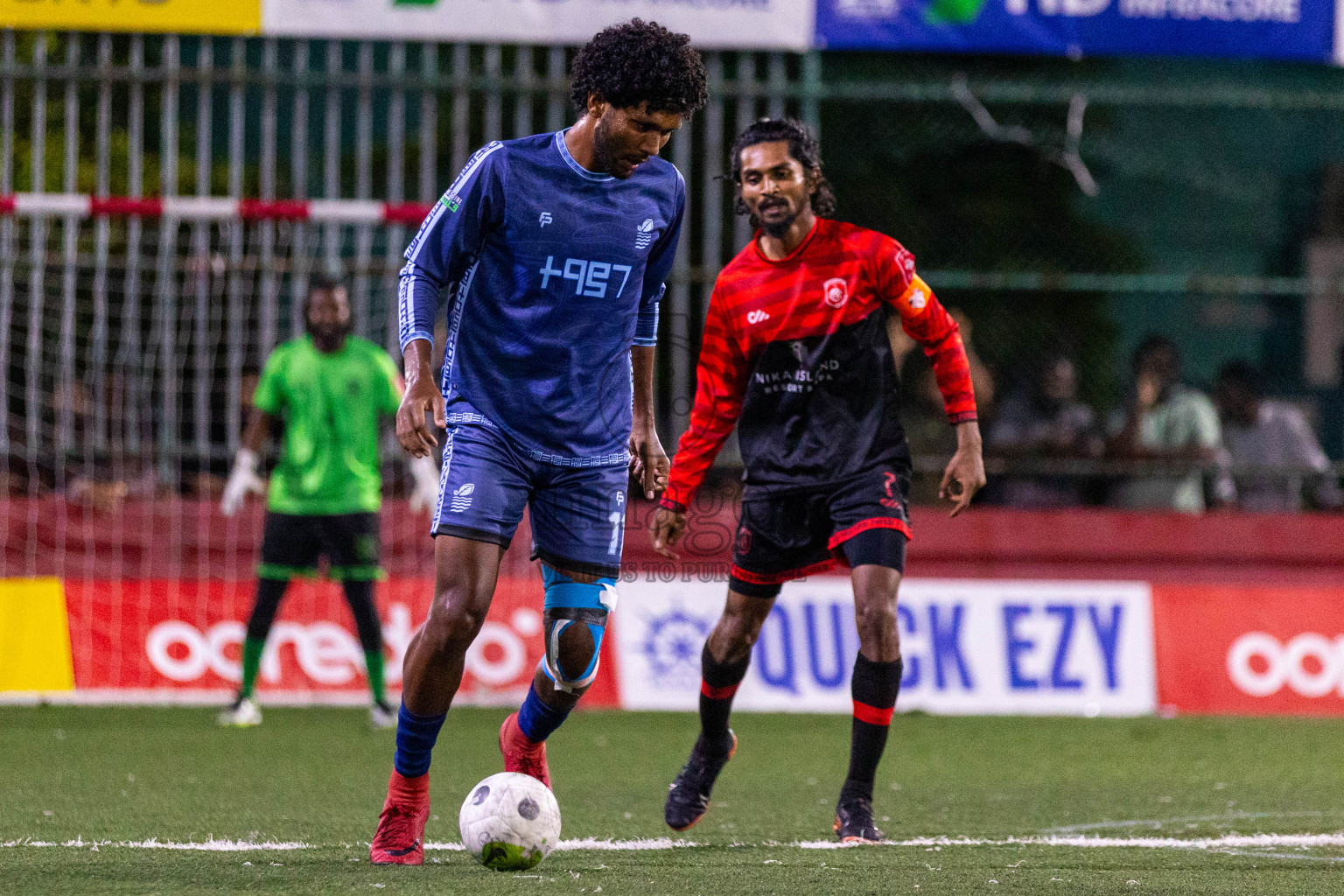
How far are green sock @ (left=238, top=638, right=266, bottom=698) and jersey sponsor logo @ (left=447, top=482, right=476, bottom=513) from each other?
185 inches

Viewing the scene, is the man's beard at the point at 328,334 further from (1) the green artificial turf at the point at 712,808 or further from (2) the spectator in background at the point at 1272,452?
(2) the spectator in background at the point at 1272,452

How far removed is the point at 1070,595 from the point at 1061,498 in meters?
0.96

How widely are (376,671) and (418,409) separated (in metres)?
4.81

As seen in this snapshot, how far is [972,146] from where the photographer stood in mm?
13711

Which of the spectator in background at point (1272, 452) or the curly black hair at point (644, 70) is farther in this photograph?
the spectator in background at point (1272, 452)

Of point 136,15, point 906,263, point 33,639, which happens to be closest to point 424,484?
point 33,639

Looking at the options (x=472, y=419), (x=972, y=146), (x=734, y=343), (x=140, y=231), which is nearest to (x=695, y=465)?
(x=734, y=343)

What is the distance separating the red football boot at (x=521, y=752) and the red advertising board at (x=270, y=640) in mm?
4789

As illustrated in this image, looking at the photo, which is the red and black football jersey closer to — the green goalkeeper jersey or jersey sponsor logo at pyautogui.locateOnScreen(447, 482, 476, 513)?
jersey sponsor logo at pyautogui.locateOnScreen(447, 482, 476, 513)

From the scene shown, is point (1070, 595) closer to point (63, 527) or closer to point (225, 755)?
point (225, 755)

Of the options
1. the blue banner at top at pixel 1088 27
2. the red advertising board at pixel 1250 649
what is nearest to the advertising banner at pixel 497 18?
the blue banner at top at pixel 1088 27

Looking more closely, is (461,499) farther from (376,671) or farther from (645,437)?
(376,671)

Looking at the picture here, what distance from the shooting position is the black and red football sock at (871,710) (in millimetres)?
5426

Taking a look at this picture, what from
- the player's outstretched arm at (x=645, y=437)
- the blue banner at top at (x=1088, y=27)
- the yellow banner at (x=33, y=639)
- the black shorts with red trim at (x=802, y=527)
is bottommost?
the yellow banner at (x=33, y=639)
